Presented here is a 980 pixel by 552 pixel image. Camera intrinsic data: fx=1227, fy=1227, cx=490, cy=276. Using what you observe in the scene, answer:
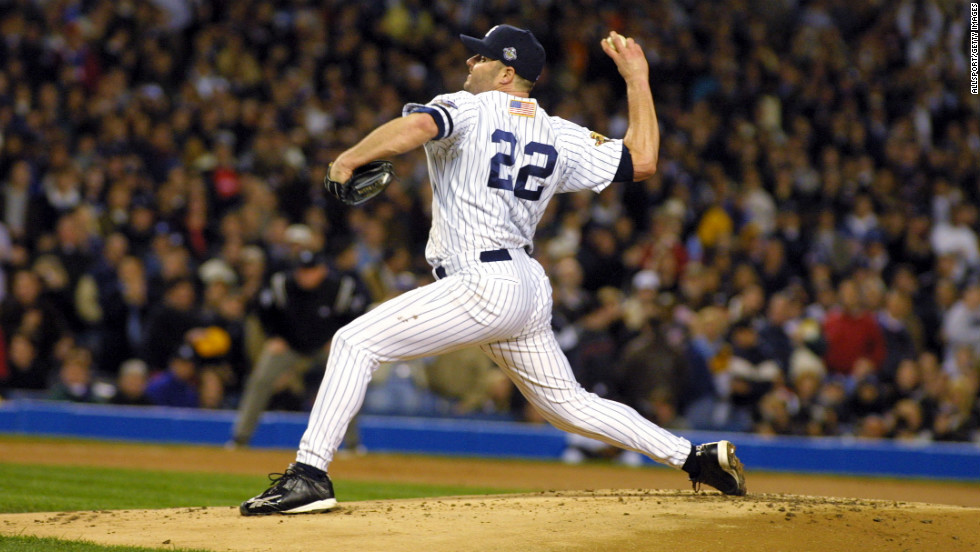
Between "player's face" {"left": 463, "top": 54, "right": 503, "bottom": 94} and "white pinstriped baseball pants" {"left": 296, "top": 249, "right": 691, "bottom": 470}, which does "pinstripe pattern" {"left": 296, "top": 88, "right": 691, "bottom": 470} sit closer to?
"white pinstriped baseball pants" {"left": 296, "top": 249, "right": 691, "bottom": 470}

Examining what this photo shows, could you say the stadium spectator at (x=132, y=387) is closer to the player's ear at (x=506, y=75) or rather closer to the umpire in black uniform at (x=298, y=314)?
the umpire in black uniform at (x=298, y=314)

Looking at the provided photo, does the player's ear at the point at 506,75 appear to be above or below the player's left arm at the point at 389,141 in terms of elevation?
above

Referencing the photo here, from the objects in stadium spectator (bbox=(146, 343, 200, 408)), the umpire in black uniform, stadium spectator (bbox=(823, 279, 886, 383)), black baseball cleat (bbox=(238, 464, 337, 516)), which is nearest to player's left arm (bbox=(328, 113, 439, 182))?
black baseball cleat (bbox=(238, 464, 337, 516))

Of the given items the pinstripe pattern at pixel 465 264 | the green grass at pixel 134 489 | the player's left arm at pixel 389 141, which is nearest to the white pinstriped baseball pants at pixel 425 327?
the pinstripe pattern at pixel 465 264

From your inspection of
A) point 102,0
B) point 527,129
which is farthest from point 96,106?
point 527,129

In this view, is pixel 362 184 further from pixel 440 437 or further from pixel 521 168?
pixel 440 437

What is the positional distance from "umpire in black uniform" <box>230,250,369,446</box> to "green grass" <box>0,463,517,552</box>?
Answer: 1.84m

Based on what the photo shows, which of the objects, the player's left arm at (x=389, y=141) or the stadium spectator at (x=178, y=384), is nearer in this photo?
the player's left arm at (x=389, y=141)

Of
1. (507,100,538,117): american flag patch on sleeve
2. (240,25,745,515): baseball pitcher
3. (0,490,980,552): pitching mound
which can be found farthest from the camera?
(507,100,538,117): american flag patch on sleeve

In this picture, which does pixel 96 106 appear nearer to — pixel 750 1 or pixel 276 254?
pixel 276 254

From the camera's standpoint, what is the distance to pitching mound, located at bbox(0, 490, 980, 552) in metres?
4.47

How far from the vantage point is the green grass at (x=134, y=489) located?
649 cm

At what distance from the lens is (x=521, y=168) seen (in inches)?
198

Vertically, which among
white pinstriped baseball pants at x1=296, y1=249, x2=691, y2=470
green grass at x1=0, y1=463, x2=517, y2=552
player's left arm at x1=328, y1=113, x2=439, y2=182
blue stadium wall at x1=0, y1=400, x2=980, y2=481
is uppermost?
player's left arm at x1=328, y1=113, x2=439, y2=182
